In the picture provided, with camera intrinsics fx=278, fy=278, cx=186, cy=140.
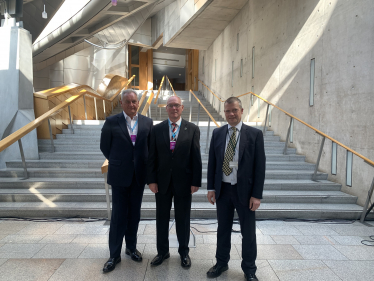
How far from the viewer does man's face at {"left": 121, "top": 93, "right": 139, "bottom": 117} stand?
244cm

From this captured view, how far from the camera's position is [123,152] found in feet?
8.01

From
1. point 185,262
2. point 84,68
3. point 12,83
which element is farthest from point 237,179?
point 84,68

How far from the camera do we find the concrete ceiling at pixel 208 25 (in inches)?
348

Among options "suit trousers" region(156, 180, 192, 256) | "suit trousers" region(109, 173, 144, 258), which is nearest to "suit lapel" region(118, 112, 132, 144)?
"suit trousers" region(109, 173, 144, 258)

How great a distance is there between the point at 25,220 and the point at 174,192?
2427mm

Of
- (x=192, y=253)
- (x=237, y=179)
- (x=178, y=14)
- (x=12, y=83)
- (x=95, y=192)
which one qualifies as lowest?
(x=192, y=253)

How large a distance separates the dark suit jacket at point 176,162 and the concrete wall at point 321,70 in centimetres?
295

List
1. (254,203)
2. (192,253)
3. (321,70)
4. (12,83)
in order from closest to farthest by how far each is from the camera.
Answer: (254,203) < (192,253) < (321,70) < (12,83)

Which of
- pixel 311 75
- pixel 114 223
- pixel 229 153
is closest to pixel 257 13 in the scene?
pixel 311 75

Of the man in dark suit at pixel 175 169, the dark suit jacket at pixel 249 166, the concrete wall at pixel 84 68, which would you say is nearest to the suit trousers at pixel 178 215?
the man in dark suit at pixel 175 169

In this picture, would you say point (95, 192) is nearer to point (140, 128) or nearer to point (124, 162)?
point (124, 162)

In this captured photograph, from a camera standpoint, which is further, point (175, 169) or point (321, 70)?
point (321, 70)

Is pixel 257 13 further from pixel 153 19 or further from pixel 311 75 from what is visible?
pixel 153 19

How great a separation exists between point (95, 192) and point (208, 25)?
28.0ft
